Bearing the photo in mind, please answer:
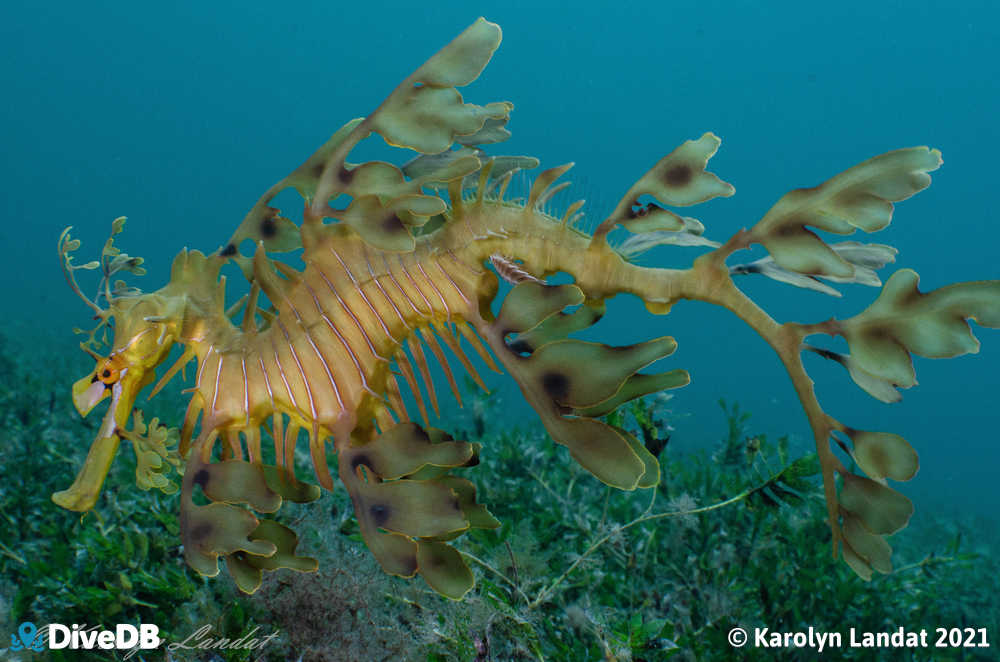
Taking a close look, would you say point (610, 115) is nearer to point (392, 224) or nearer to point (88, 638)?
point (392, 224)

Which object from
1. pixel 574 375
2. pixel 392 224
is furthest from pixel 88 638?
pixel 574 375

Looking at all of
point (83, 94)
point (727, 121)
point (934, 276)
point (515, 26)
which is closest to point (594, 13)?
point (515, 26)

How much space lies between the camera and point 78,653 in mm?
1618

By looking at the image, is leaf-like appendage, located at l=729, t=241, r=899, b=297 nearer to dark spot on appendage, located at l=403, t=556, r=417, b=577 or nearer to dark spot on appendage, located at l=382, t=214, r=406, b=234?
dark spot on appendage, located at l=382, t=214, r=406, b=234

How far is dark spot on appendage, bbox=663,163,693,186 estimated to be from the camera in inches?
52.0

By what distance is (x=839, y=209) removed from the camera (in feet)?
3.93

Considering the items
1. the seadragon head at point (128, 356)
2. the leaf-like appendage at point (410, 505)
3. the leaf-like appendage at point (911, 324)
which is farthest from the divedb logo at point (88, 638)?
the leaf-like appendage at point (911, 324)

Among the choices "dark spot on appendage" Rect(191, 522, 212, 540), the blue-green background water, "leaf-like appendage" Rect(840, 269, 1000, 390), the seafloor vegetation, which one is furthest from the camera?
the blue-green background water

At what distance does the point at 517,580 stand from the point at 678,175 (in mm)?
1405

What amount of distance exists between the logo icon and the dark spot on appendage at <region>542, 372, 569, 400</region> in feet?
5.51

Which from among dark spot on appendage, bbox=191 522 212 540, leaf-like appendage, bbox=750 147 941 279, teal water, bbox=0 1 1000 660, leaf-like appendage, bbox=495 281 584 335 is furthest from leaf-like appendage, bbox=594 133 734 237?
teal water, bbox=0 1 1000 660

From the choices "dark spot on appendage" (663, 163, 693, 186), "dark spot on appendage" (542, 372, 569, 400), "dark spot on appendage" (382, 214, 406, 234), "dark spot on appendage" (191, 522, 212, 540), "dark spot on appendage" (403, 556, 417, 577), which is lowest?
"dark spot on appendage" (403, 556, 417, 577)

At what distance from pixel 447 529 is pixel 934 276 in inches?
2655

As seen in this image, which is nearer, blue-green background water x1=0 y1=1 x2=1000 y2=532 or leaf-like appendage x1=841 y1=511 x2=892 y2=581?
leaf-like appendage x1=841 y1=511 x2=892 y2=581
